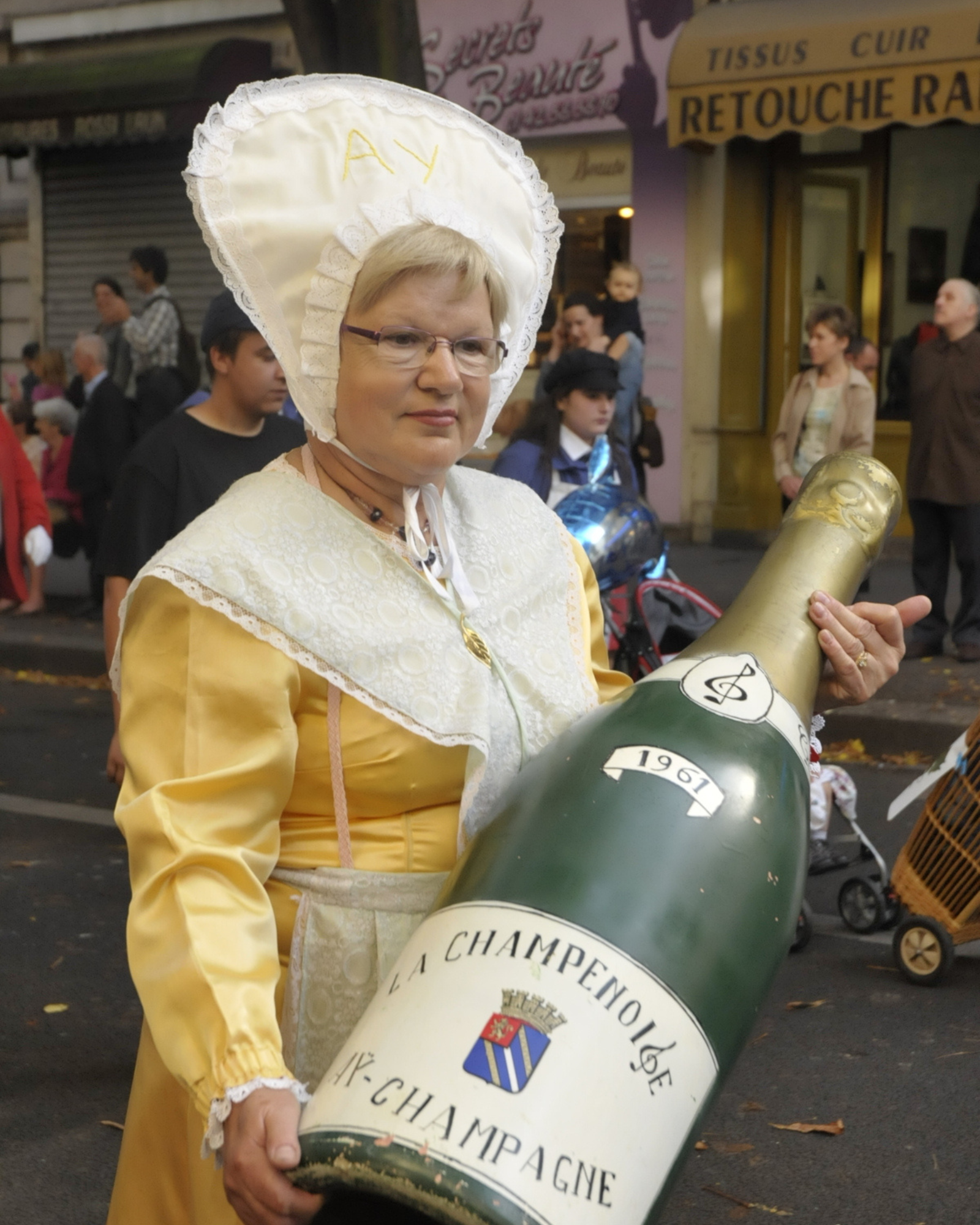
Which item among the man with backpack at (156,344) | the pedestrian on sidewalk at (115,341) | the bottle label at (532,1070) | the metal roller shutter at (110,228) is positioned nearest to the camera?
the bottle label at (532,1070)

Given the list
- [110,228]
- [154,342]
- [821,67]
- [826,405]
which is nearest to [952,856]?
[826,405]

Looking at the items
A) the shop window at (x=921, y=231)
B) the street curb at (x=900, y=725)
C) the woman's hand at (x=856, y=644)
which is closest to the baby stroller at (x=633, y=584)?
the street curb at (x=900, y=725)

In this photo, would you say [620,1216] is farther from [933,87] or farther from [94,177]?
[94,177]

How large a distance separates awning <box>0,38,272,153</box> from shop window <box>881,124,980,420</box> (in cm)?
631

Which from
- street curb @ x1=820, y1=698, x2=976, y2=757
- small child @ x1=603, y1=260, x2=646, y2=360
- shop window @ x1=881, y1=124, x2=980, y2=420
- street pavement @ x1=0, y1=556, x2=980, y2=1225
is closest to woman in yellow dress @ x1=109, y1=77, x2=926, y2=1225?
street pavement @ x1=0, y1=556, x2=980, y2=1225

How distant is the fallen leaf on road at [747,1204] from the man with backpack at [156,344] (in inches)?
282

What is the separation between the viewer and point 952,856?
14.9 feet

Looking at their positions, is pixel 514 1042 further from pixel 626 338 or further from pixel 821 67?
pixel 821 67

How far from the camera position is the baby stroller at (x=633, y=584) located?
16.4ft

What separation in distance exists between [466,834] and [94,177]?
17407mm

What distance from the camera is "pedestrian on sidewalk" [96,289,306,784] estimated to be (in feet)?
14.5

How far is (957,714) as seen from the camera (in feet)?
24.2

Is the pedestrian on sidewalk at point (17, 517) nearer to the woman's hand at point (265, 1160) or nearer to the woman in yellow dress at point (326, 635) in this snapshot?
the woman in yellow dress at point (326, 635)

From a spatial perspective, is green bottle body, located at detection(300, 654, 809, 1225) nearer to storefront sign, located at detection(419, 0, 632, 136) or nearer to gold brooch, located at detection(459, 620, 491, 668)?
gold brooch, located at detection(459, 620, 491, 668)
